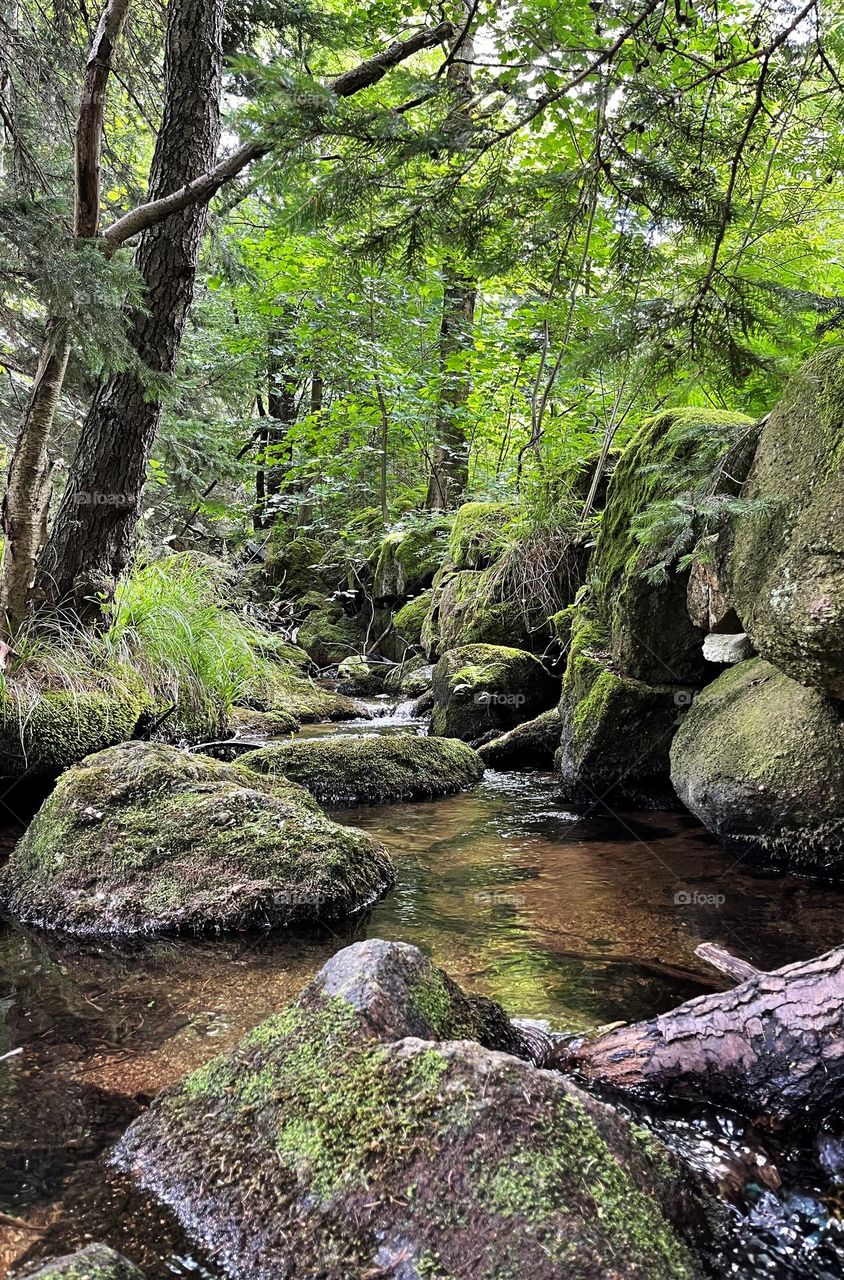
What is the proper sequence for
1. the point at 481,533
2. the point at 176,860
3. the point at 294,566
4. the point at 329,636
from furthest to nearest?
the point at 294,566 < the point at 329,636 < the point at 481,533 < the point at 176,860

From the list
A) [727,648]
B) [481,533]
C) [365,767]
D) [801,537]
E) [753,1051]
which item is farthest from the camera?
[481,533]

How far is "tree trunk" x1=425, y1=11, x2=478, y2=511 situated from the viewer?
39.0 feet

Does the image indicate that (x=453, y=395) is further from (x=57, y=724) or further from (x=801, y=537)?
(x=801, y=537)

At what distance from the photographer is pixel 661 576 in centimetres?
471

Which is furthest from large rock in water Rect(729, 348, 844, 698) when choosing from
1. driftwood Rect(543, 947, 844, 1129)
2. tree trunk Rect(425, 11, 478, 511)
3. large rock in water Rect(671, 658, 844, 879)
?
tree trunk Rect(425, 11, 478, 511)

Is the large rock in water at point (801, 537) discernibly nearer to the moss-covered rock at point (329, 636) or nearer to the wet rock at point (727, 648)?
the wet rock at point (727, 648)

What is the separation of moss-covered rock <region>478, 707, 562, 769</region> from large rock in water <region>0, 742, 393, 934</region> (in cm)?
320

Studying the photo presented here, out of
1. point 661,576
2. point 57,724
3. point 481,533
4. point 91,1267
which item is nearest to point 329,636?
point 481,533

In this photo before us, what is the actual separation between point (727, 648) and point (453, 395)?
999cm

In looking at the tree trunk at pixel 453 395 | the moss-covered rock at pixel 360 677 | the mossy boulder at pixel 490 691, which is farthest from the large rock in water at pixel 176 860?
the tree trunk at pixel 453 395

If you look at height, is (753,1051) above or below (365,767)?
above

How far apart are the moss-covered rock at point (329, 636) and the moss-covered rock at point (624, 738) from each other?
7322 millimetres

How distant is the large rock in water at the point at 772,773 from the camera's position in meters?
3.73

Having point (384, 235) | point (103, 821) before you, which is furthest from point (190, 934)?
point (384, 235)
